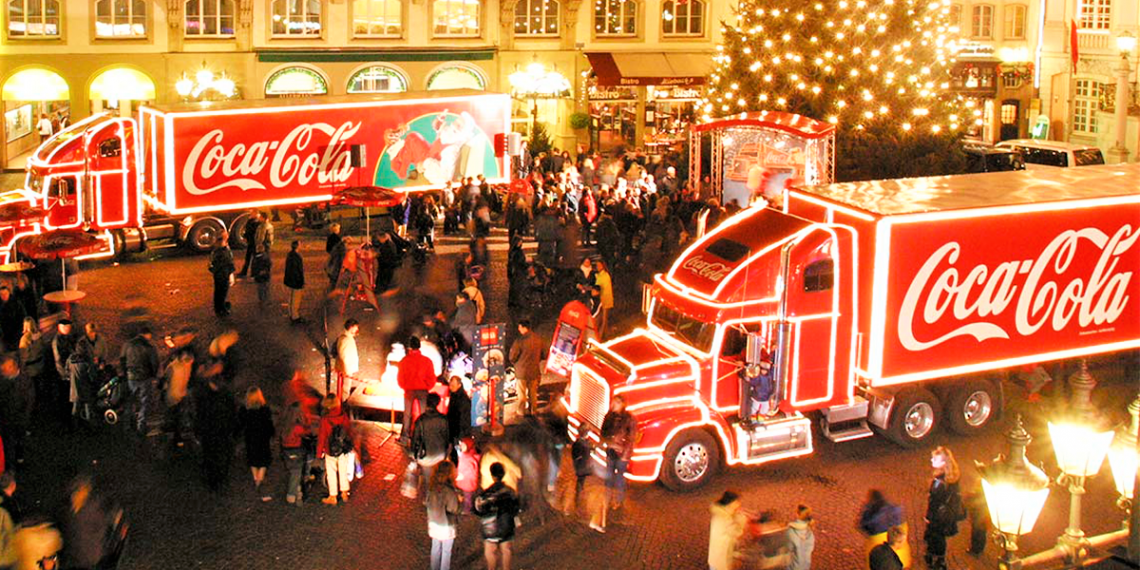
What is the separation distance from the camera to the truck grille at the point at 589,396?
53.5 feet

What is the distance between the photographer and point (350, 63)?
45062mm

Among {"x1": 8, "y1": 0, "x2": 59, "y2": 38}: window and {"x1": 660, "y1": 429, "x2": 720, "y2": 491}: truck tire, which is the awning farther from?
{"x1": 660, "y1": 429, "x2": 720, "y2": 491}: truck tire

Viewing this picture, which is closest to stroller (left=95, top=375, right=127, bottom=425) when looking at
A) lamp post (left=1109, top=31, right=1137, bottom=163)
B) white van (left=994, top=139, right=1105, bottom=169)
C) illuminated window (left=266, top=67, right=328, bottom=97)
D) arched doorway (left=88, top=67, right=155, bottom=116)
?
white van (left=994, top=139, right=1105, bottom=169)

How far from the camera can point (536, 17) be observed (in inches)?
1834

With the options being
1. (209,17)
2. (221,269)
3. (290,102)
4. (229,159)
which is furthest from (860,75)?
(209,17)

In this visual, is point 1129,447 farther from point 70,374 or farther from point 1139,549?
point 70,374

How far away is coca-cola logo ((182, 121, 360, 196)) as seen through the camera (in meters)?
29.4

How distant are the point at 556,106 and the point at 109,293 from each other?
24.1 metres

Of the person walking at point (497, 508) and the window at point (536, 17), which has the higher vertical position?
the window at point (536, 17)

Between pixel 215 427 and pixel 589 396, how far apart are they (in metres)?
4.49

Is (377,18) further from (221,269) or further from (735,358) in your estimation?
(735,358)

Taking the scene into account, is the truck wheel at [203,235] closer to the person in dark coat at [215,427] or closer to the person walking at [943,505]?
the person in dark coat at [215,427]

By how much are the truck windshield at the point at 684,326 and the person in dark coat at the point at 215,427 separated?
5.40m

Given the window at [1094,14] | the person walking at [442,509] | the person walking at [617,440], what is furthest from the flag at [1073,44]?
the person walking at [442,509]
